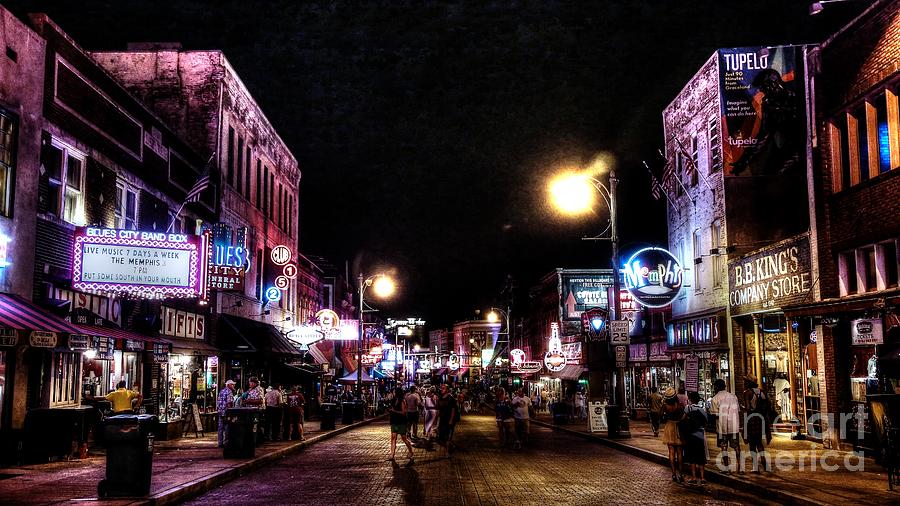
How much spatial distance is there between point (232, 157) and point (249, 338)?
304 inches

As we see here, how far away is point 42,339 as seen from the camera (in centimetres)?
1595

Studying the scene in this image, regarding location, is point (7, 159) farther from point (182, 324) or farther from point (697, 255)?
point (697, 255)

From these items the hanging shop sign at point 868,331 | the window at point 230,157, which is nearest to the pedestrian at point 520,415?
the hanging shop sign at point 868,331

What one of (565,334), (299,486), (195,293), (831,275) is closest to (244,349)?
(195,293)

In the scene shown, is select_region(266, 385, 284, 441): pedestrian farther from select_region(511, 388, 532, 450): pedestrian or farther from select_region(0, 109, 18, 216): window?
select_region(0, 109, 18, 216): window

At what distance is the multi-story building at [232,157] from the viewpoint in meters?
32.7

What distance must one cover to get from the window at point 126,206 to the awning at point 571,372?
107 ft

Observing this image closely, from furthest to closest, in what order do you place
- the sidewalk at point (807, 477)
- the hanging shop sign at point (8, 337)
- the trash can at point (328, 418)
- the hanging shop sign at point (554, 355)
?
1. the hanging shop sign at point (554, 355)
2. the trash can at point (328, 418)
3. the hanging shop sign at point (8, 337)
4. the sidewalk at point (807, 477)

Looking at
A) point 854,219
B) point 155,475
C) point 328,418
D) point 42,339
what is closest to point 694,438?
point 854,219

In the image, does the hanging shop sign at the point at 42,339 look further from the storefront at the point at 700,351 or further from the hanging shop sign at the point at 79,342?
the storefront at the point at 700,351

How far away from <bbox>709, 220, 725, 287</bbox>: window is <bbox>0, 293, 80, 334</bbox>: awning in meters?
21.7

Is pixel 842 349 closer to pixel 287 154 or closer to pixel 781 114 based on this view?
pixel 781 114

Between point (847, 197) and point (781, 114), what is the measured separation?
7655mm

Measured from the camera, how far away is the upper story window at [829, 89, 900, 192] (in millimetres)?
19255
